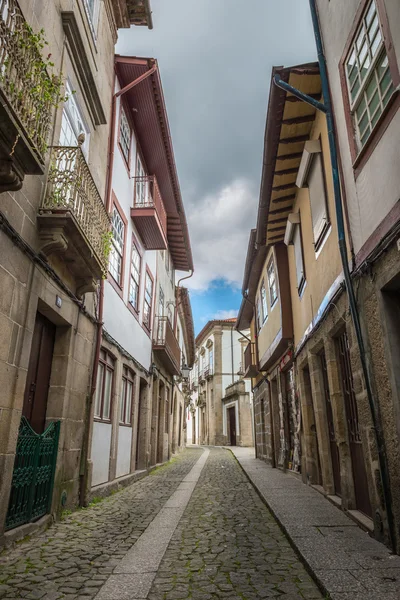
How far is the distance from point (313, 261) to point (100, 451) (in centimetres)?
527

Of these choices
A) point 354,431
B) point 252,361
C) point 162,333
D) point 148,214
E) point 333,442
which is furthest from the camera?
point 252,361

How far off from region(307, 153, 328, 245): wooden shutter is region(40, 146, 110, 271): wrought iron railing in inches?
137

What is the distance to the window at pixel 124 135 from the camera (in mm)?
10416

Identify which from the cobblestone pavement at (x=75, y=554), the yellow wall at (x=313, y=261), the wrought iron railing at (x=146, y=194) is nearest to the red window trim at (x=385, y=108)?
the yellow wall at (x=313, y=261)

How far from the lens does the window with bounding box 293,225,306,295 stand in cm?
872

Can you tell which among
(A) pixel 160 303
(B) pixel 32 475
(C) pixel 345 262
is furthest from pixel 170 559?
(A) pixel 160 303

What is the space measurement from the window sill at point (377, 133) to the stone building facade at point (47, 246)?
3.35 metres

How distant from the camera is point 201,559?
13.1 feet

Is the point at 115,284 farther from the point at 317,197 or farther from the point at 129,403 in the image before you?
the point at 317,197

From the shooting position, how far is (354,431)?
5.94m

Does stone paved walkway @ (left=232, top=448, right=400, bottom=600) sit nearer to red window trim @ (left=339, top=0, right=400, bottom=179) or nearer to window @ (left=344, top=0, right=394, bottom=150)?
red window trim @ (left=339, top=0, right=400, bottom=179)

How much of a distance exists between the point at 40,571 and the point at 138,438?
8880mm

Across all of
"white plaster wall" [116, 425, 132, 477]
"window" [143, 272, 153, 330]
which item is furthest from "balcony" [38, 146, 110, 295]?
"window" [143, 272, 153, 330]

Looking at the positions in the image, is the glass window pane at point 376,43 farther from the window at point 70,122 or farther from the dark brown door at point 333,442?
the dark brown door at point 333,442
